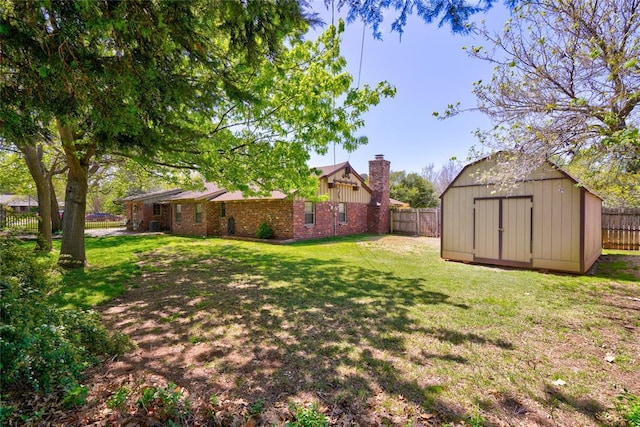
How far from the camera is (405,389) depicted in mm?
2773

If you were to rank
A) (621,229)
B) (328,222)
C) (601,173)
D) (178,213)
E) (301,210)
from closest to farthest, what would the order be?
1. (601,173)
2. (621,229)
3. (301,210)
4. (328,222)
5. (178,213)

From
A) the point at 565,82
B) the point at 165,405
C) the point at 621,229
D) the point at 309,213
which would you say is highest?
the point at 565,82

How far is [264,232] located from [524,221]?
1152cm

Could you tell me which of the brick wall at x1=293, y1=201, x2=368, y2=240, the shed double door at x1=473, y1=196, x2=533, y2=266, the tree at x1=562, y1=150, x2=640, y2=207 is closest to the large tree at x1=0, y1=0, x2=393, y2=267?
the tree at x1=562, y1=150, x2=640, y2=207

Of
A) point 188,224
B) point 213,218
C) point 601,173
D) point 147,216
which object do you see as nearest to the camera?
point 601,173

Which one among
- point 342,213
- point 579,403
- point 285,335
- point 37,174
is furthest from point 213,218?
point 579,403

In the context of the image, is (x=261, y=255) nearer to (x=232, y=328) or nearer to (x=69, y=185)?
(x=69, y=185)

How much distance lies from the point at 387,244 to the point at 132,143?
37.7 ft

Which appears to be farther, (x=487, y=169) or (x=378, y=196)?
(x=378, y=196)

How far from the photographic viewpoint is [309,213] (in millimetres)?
16281

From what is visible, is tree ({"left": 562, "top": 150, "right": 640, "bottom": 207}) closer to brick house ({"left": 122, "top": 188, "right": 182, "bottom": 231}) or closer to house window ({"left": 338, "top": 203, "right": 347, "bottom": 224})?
house window ({"left": 338, "top": 203, "right": 347, "bottom": 224})

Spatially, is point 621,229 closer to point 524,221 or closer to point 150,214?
point 524,221

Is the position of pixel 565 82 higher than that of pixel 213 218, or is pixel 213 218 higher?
pixel 565 82

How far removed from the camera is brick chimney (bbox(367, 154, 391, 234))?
63.7 feet
